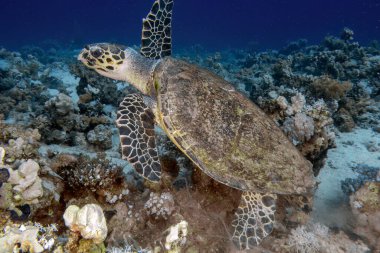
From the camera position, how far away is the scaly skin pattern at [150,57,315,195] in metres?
2.78

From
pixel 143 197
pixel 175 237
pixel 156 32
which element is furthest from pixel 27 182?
pixel 156 32

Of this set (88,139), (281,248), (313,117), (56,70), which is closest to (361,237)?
(281,248)

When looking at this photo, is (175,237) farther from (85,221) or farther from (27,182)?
(27,182)

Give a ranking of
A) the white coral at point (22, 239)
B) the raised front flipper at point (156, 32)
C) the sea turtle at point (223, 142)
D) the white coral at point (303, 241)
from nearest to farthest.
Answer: the white coral at point (22, 239)
the white coral at point (303, 241)
the sea turtle at point (223, 142)
the raised front flipper at point (156, 32)

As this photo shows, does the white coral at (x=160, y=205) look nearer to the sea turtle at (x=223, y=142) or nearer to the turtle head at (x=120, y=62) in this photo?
the sea turtle at (x=223, y=142)

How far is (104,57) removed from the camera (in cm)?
415

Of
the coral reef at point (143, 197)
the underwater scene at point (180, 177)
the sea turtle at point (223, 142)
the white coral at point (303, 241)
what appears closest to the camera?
the coral reef at point (143, 197)

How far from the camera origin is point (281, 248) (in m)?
2.71

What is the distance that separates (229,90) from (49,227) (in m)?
2.38

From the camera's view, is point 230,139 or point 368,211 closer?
point 230,139

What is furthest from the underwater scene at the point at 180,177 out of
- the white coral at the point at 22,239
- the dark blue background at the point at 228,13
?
the dark blue background at the point at 228,13

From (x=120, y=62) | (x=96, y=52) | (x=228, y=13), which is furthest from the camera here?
(x=228, y=13)

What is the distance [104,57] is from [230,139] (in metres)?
2.56

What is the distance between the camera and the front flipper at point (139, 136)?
2938mm
